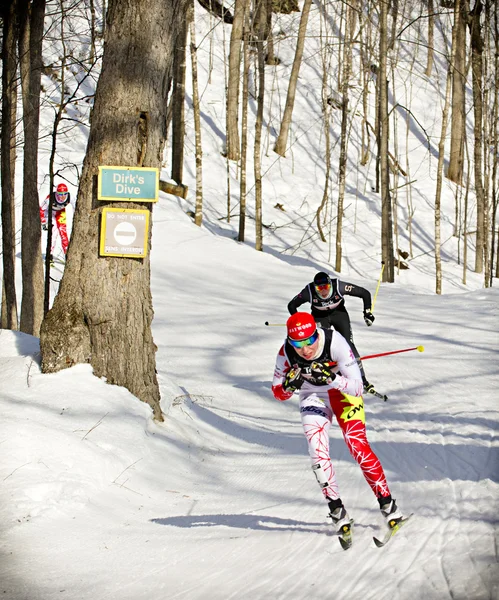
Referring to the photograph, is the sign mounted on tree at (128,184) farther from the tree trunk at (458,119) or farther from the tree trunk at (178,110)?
the tree trunk at (458,119)

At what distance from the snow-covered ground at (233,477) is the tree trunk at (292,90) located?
18.0 meters

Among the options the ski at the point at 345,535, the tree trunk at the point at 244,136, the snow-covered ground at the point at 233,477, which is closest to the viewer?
the snow-covered ground at the point at 233,477

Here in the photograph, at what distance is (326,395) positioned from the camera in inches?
236

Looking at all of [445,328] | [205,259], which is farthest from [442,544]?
[205,259]

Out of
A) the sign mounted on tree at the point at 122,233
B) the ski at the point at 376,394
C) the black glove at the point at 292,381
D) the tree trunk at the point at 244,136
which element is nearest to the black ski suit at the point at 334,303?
the ski at the point at 376,394

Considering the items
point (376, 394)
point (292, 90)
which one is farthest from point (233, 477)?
point (292, 90)

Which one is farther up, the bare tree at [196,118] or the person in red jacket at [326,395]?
the bare tree at [196,118]

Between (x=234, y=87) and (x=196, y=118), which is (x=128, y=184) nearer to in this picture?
(x=196, y=118)

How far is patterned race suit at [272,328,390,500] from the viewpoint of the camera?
565 centimetres

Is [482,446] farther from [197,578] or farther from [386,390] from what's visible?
[197,578]

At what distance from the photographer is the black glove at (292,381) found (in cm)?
582

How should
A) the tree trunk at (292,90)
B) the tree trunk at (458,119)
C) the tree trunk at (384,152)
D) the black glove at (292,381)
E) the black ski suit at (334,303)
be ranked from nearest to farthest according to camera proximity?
the black glove at (292,381) < the black ski suit at (334,303) < the tree trunk at (384,152) < the tree trunk at (292,90) < the tree trunk at (458,119)

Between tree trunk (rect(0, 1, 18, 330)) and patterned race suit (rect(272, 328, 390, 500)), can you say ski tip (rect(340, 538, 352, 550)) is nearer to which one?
patterned race suit (rect(272, 328, 390, 500))

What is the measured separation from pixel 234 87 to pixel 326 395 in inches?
971
